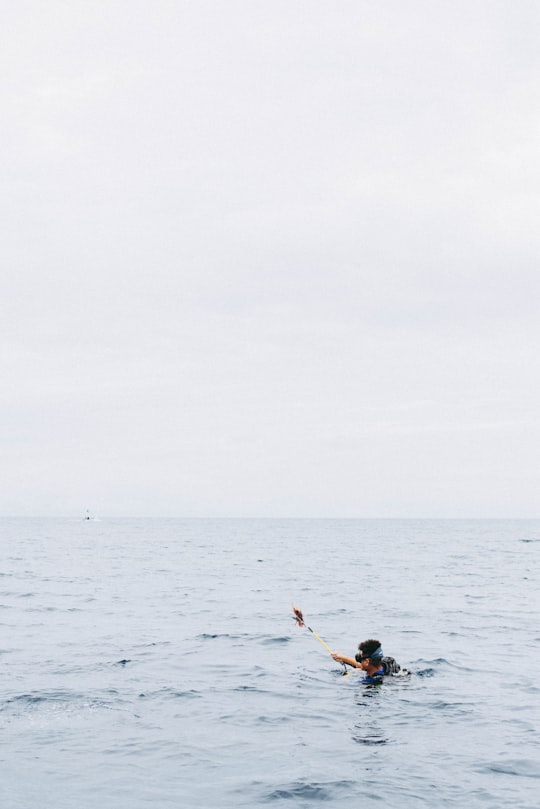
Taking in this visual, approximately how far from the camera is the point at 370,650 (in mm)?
17500

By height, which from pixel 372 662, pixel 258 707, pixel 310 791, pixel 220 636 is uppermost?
pixel 372 662

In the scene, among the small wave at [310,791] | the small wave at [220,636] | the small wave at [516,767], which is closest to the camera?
the small wave at [310,791]

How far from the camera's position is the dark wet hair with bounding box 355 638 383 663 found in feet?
→ 57.1

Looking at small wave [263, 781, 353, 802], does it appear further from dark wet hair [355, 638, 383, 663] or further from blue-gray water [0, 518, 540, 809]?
dark wet hair [355, 638, 383, 663]

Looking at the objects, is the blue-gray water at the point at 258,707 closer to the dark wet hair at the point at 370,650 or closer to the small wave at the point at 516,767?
the small wave at the point at 516,767

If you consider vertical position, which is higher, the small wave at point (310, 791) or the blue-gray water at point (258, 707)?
the small wave at point (310, 791)

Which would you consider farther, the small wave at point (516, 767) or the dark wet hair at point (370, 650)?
the dark wet hair at point (370, 650)

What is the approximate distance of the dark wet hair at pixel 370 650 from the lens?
57.1ft

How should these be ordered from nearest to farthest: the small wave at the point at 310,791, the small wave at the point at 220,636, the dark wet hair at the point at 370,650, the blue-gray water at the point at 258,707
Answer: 1. the small wave at the point at 310,791
2. the blue-gray water at the point at 258,707
3. the dark wet hair at the point at 370,650
4. the small wave at the point at 220,636

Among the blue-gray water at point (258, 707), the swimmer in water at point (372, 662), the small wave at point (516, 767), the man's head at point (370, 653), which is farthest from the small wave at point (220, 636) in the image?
the small wave at point (516, 767)

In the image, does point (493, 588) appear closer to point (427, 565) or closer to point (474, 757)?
point (427, 565)

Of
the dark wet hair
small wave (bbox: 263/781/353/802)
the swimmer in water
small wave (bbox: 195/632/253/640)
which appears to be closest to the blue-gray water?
small wave (bbox: 263/781/353/802)

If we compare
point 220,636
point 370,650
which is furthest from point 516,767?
point 220,636

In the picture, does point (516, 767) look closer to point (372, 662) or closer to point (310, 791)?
point (310, 791)
